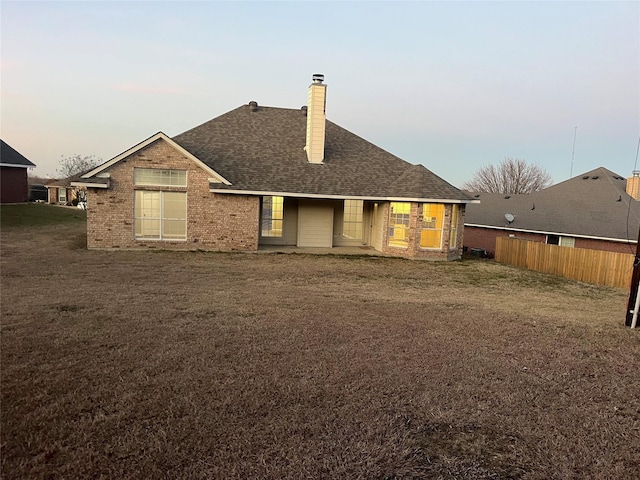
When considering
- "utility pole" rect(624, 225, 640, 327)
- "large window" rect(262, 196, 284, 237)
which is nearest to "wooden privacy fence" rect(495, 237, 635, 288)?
"utility pole" rect(624, 225, 640, 327)

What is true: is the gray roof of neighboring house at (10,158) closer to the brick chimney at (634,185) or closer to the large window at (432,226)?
the large window at (432,226)

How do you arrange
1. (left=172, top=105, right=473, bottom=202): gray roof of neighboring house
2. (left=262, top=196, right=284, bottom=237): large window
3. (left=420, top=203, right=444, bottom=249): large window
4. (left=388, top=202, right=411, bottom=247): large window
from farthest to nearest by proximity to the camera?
(left=262, top=196, right=284, bottom=237): large window, (left=388, top=202, right=411, bottom=247): large window, (left=420, top=203, right=444, bottom=249): large window, (left=172, top=105, right=473, bottom=202): gray roof of neighboring house

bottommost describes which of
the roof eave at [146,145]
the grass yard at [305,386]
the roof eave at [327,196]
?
the grass yard at [305,386]

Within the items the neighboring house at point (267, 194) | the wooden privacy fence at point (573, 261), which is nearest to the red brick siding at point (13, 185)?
the neighboring house at point (267, 194)

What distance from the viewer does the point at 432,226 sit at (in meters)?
17.8

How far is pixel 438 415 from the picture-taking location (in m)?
4.35

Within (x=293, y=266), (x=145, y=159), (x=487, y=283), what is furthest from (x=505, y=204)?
(x=145, y=159)

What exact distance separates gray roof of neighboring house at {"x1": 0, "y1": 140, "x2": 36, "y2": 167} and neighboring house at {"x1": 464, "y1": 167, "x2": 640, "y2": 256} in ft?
101

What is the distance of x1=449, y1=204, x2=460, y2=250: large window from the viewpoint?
1799cm

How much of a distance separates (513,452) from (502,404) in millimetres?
959

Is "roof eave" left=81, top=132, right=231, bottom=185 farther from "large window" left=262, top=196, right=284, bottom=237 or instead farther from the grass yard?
the grass yard

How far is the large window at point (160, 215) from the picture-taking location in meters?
16.5

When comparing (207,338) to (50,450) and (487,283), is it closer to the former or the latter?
(50,450)

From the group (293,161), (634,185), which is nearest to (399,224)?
(293,161)
